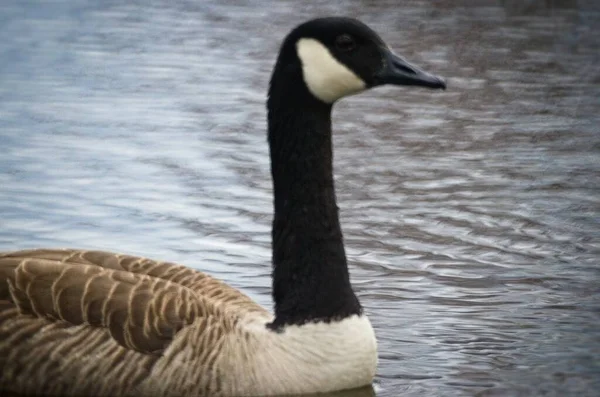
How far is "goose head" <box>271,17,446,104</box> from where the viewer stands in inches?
284

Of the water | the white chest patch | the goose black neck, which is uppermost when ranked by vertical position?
the goose black neck

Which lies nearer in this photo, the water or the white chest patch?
the white chest patch

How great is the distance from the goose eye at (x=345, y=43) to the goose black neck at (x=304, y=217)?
0.25m

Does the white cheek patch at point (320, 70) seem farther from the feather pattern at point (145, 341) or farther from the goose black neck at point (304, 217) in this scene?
the feather pattern at point (145, 341)

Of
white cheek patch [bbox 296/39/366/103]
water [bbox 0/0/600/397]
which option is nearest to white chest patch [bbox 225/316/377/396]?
water [bbox 0/0/600/397]

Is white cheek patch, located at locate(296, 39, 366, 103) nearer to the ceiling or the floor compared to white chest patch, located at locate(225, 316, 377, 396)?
nearer to the ceiling

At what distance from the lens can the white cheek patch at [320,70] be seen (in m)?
7.21

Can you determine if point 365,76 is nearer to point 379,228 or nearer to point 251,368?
point 251,368

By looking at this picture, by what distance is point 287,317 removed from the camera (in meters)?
7.30

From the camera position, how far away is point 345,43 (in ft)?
23.8

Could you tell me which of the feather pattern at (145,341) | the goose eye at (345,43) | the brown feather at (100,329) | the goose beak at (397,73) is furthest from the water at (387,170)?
the goose eye at (345,43)

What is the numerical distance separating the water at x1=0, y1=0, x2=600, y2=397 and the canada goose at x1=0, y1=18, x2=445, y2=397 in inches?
24.1

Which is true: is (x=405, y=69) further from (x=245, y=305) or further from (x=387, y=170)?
(x=387, y=170)

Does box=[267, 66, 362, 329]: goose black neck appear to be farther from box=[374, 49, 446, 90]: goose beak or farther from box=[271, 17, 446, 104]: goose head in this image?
box=[374, 49, 446, 90]: goose beak
